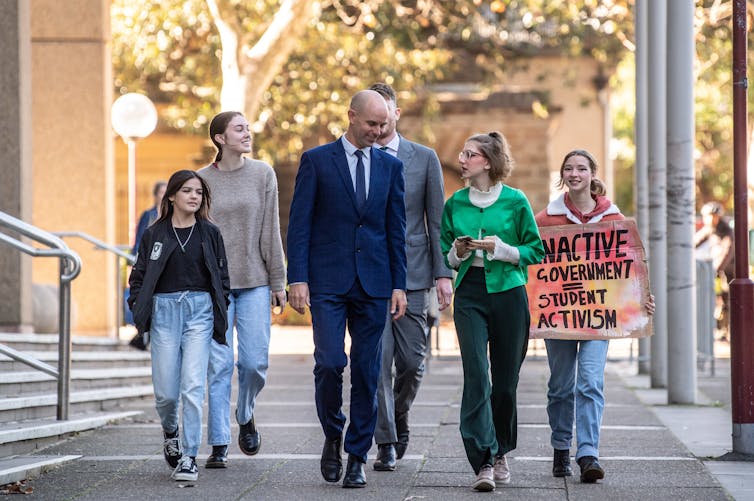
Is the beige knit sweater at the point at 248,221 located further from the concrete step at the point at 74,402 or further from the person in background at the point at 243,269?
the concrete step at the point at 74,402

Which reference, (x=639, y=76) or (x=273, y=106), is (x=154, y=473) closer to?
(x=639, y=76)

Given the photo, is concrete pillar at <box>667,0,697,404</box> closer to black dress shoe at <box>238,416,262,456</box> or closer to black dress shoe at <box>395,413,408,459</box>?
black dress shoe at <box>395,413,408,459</box>

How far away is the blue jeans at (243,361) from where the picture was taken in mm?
8914

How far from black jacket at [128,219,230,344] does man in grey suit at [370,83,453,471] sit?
99 centimetres

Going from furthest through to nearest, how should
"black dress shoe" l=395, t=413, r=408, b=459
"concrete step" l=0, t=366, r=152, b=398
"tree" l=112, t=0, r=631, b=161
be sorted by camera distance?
"tree" l=112, t=0, r=631, b=161
"concrete step" l=0, t=366, r=152, b=398
"black dress shoe" l=395, t=413, r=408, b=459

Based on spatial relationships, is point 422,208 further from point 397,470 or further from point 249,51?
point 249,51

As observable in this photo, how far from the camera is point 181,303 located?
8.53 metres

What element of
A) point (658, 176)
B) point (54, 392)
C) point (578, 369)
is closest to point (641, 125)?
point (658, 176)

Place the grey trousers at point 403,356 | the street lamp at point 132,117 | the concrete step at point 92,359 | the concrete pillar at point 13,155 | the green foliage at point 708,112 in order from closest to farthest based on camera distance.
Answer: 1. the grey trousers at point 403,356
2. the concrete step at point 92,359
3. the concrete pillar at point 13,155
4. the street lamp at point 132,117
5. the green foliage at point 708,112

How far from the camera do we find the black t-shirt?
854 cm

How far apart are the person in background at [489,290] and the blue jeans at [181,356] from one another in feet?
4.72

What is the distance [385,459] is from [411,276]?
1071 mm

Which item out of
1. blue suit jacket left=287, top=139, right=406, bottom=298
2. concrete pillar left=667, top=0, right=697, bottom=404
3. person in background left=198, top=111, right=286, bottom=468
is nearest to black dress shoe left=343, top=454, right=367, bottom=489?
blue suit jacket left=287, top=139, right=406, bottom=298

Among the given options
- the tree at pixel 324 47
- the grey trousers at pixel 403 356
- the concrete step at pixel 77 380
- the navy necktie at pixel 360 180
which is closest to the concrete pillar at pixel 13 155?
the concrete step at pixel 77 380
